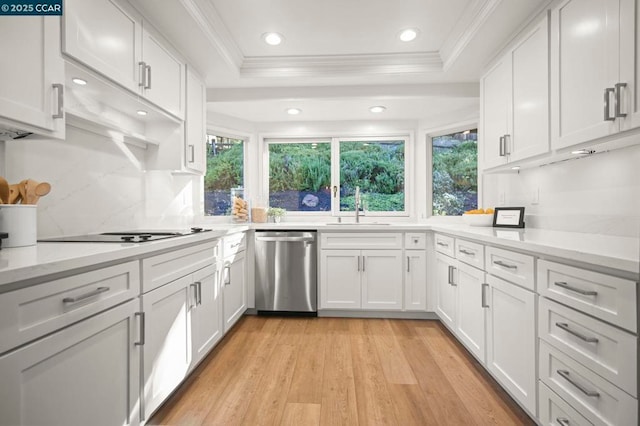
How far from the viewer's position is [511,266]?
1.68 metres

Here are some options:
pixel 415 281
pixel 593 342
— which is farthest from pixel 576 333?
pixel 415 281

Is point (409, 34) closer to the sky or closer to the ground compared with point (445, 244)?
closer to the sky

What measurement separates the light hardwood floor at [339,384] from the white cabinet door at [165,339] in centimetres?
17

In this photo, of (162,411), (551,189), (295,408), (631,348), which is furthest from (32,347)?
(551,189)

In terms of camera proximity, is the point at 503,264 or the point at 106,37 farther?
the point at 503,264

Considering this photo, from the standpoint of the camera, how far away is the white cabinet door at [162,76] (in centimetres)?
195

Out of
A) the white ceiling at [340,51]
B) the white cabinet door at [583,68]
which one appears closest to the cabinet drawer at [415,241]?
the white ceiling at [340,51]

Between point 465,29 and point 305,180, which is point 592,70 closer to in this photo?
point 465,29

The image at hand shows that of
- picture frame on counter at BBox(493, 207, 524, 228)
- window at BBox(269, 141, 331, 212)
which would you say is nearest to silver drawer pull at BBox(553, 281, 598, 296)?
picture frame on counter at BBox(493, 207, 524, 228)

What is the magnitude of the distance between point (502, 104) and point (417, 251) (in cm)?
145

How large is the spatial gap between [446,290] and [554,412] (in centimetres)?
141

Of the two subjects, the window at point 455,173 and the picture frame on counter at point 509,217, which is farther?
the window at point 455,173

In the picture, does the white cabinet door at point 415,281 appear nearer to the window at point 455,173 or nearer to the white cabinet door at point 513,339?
the window at point 455,173

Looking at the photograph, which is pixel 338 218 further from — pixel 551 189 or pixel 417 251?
pixel 551 189
